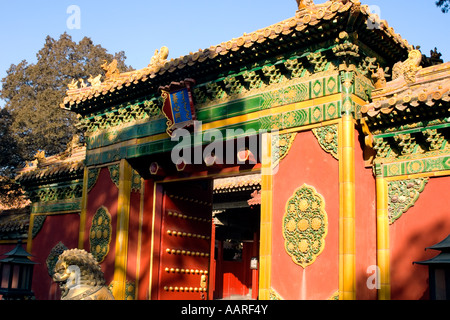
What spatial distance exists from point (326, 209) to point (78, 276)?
3.61 metres

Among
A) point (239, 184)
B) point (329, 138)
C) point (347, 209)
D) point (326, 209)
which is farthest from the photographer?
point (239, 184)

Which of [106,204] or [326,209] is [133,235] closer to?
[106,204]

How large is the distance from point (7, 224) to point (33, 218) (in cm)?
120

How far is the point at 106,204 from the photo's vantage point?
475 inches

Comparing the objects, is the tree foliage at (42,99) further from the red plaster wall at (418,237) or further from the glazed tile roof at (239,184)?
the red plaster wall at (418,237)

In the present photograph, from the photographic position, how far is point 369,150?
8.69 metres

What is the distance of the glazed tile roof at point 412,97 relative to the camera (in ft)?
25.5

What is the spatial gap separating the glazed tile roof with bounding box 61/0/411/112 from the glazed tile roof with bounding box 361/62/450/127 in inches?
29.8

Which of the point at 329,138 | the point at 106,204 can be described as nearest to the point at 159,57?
the point at 106,204

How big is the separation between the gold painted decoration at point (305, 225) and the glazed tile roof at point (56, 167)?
620cm

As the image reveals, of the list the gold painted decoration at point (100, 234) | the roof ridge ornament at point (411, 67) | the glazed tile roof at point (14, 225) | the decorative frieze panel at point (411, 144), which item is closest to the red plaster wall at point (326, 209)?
the decorative frieze panel at point (411, 144)

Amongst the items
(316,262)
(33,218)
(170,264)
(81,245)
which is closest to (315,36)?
(316,262)
